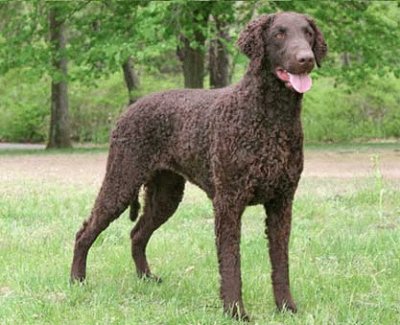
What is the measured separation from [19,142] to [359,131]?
12.8 metres

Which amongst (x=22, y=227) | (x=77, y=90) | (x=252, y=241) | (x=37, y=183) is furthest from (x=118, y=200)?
(x=77, y=90)

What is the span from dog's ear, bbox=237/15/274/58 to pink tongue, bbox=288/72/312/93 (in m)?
0.32

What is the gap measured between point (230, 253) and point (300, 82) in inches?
44.2

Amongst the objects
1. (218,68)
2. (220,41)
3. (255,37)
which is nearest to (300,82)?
(255,37)

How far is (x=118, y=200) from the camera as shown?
5.55 meters

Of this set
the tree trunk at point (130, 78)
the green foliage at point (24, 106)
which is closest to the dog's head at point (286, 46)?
the tree trunk at point (130, 78)

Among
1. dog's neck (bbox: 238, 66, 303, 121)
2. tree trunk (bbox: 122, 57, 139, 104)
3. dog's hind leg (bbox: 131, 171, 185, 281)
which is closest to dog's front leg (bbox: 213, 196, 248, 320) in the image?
dog's neck (bbox: 238, 66, 303, 121)

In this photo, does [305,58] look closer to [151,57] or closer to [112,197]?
[112,197]

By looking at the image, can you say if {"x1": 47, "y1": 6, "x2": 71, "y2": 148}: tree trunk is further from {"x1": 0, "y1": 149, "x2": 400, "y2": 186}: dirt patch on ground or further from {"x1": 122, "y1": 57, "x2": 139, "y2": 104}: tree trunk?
{"x1": 0, "y1": 149, "x2": 400, "y2": 186}: dirt patch on ground

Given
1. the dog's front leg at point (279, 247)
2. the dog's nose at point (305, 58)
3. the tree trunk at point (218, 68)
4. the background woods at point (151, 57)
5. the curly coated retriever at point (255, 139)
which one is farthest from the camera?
the tree trunk at point (218, 68)

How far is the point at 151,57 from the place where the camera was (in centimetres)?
2369

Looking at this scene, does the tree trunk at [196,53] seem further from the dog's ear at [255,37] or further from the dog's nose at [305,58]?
the dog's nose at [305,58]

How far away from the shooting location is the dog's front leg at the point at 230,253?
4613mm

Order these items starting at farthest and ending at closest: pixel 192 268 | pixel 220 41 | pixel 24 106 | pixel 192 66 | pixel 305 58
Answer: pixel 24 106, pixel 192 66, pixel 220 41, pixel 192 268, pixel 305 58
